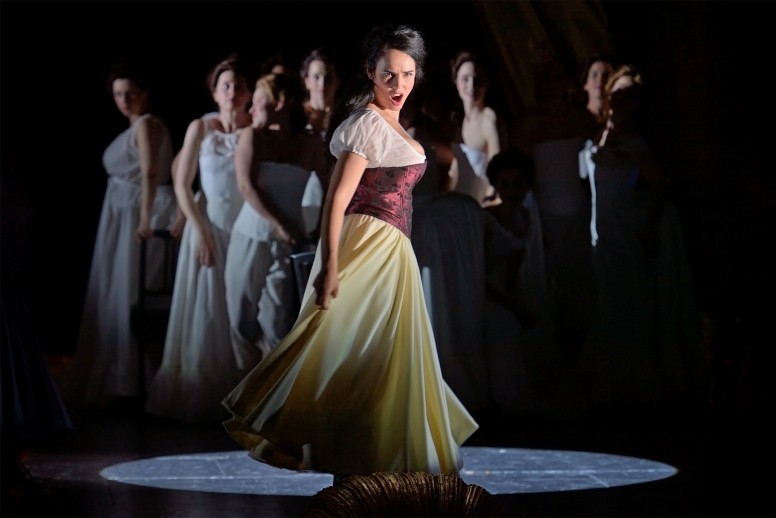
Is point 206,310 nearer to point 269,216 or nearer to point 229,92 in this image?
point 269,216

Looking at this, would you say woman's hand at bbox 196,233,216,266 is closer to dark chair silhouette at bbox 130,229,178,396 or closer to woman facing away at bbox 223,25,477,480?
dark chair silhouette at bbox 130,229,178,396

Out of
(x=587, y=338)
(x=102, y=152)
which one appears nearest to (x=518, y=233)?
(x=587, y=338)

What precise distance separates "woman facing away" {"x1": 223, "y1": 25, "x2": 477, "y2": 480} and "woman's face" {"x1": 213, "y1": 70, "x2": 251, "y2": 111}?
2.93 metres

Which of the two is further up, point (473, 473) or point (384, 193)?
point (384, 193)

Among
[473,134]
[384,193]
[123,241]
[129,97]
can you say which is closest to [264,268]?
[123,241]

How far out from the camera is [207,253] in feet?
20.5

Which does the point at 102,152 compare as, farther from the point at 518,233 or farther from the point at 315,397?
the point at 315,397

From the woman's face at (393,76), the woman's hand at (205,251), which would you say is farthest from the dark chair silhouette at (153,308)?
the woman's face at (393,76)

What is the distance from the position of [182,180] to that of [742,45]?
3057 millimetres

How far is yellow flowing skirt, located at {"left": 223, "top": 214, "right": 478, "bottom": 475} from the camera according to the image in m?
3.28

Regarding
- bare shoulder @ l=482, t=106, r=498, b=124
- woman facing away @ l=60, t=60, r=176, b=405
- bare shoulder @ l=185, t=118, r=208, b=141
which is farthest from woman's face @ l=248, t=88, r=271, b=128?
bare shoulder @ l=482, t=106, r=498, b=124

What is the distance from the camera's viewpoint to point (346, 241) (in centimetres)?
337

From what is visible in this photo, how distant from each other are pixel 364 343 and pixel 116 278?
131 inches

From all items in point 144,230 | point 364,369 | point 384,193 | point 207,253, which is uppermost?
point 384,193
